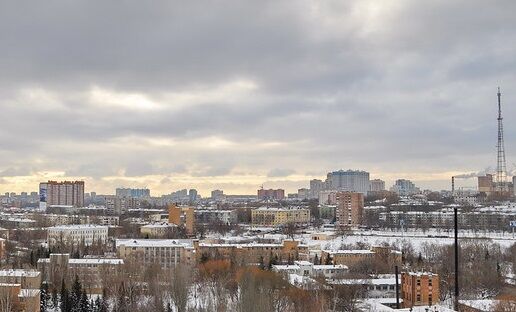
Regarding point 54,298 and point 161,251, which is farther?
point 161,251

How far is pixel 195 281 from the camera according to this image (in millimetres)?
18969

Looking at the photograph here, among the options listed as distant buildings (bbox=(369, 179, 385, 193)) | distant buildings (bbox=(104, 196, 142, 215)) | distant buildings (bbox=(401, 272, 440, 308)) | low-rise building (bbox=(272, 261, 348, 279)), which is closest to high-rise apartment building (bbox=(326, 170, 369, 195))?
distant buildings (bbox=(369, 179, 385, 193))

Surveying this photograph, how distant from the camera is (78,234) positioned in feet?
122

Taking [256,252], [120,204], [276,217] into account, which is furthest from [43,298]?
[120,204]

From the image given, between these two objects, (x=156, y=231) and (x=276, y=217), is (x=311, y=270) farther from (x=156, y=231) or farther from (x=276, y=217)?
(x=276, y=217)

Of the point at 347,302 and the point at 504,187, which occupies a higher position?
the point at 504,187

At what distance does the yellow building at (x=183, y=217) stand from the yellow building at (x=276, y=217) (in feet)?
24.3

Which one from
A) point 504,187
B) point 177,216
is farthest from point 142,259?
point 504,187

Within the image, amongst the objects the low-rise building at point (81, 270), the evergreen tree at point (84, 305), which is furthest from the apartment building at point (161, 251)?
the evergreen tree at point (84, 305)

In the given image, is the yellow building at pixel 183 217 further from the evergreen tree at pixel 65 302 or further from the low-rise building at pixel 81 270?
the evergreen tree at pixel 65 302

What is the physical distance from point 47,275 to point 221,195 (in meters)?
117

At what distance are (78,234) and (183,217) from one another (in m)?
12.8

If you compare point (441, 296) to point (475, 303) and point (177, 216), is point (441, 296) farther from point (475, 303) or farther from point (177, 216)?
point (177, 216)

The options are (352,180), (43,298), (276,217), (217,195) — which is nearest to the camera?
(43,298)
